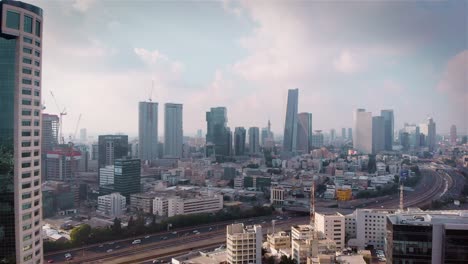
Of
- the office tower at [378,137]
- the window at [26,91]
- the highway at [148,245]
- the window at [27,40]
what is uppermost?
the window at [27,40]

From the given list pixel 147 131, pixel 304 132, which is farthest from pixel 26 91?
pixel 304 132

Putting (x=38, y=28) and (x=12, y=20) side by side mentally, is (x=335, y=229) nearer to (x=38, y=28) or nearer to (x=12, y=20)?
(x=38, y=28)

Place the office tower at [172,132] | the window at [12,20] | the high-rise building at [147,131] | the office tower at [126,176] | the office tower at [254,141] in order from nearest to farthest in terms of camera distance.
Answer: the window at [12,20]
the office tower at [126,176]
the high-rise building at [147,131]
the office tower at [172,132]
the office tower at [254,141]

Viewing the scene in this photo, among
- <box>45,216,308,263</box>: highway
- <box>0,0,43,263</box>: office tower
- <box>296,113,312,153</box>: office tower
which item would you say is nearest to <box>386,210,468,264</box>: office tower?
<box>0,0,43,263</box>: office tower

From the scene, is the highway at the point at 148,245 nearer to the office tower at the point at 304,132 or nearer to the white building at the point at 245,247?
the white building at the point at 245,247

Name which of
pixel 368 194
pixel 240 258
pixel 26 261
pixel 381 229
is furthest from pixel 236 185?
pixel 26 261

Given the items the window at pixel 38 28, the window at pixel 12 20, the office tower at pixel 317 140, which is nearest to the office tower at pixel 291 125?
the office tower at pixel 317 140

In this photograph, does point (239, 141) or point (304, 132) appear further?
point (304, 132)
